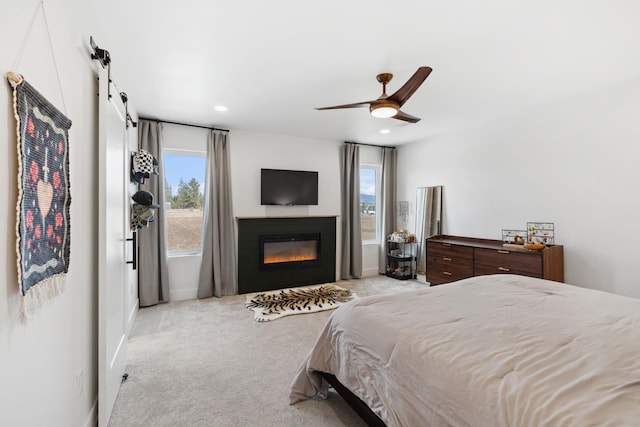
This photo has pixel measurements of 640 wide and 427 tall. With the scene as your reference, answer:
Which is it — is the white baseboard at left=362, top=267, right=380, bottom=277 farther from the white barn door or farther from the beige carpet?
the white barn door

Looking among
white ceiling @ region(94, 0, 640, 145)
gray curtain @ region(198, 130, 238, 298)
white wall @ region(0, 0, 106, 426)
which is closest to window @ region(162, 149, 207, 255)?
gray curtain @ region(198, 130, 238, 298)

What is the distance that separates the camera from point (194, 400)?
7.09 feet

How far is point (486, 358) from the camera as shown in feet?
4.28

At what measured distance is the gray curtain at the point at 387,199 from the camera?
19.8 feet

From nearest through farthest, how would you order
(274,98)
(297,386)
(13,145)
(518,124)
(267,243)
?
(13,145) → (297,386) → (274,98) → (518,124) → (267,243)

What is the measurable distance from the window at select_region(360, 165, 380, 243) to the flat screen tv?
117 centimetres

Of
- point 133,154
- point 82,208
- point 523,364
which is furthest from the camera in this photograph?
point 133,154

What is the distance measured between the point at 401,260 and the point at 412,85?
3.82 meters

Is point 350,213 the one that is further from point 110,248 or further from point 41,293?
point 41,293

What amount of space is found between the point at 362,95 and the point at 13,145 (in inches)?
118

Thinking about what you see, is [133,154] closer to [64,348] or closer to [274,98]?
[274,98]

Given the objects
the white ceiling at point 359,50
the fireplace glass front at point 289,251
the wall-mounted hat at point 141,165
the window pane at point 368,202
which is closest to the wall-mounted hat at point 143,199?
the wall-mounted hat at point 141,165

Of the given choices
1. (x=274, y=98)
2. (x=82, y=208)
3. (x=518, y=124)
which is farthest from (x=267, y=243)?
(x=518, y=124)

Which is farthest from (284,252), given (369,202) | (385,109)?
(385,109)
